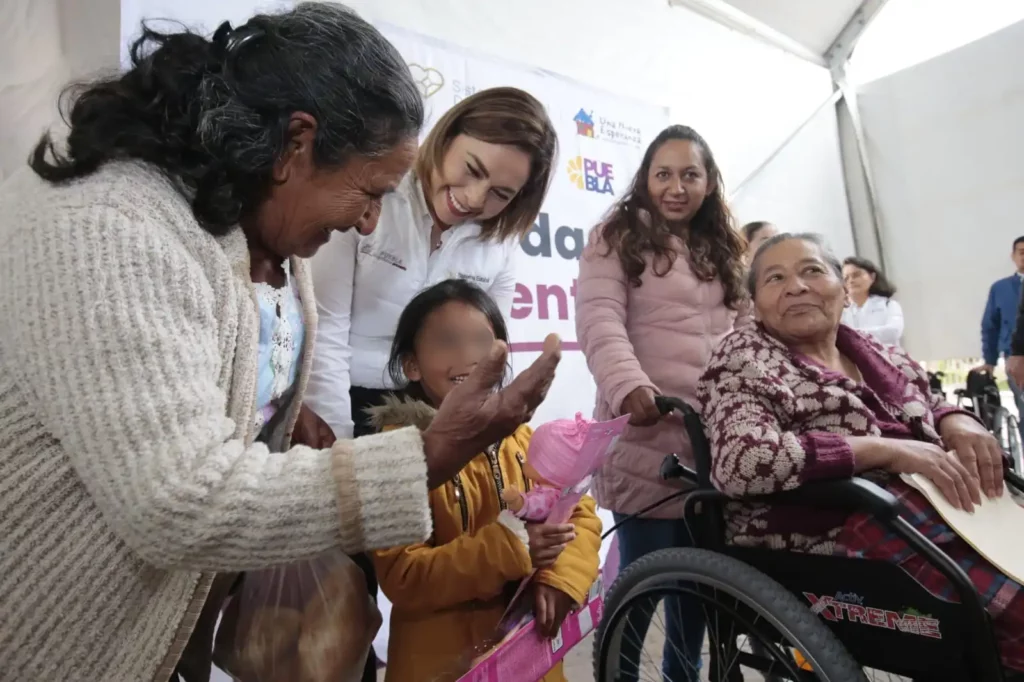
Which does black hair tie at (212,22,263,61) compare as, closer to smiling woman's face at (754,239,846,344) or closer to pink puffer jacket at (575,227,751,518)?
pink puffer jacket at (575,227,751,518)

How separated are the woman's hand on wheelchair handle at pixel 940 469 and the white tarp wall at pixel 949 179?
10.3ft

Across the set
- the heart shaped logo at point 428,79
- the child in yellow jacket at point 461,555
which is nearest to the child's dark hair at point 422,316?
the child in yellow jacket at point 461,555

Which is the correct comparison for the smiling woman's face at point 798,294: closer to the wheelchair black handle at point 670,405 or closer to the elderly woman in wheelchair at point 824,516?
the elderly woman in wheelchair at point 824,516

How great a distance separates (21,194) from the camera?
59 cm

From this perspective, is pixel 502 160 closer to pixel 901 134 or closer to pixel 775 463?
pixel 775 463

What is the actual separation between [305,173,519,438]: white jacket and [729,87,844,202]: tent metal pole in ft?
6.57

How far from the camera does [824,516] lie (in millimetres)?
1057

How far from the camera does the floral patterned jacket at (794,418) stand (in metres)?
1.03

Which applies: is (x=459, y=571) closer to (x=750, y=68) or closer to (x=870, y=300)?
(x=750, y=68)

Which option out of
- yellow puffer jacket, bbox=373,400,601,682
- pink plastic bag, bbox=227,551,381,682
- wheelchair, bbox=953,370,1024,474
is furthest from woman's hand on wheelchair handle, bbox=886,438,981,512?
wheelchair, bbox=953,370,1024,474

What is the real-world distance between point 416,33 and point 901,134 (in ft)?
10.2

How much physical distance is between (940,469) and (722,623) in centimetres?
42

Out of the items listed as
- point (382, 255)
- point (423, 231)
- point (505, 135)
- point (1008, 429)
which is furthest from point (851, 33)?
point (382, 255)

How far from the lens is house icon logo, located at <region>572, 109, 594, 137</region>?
2.50 m
